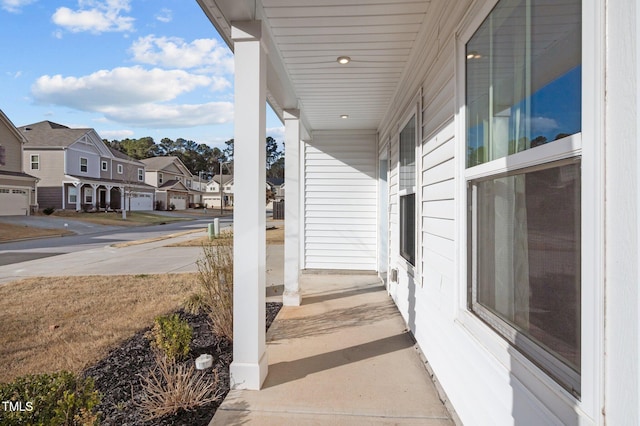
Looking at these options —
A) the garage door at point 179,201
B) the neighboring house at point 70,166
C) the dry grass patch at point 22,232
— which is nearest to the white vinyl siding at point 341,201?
the dry grass patch at point 22,232

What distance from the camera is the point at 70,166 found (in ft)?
76.6

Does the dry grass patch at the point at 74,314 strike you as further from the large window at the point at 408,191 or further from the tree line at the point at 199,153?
the tree line at the point at 199,153

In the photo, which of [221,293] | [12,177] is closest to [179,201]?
[12,177]

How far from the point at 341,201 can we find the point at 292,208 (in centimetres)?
204

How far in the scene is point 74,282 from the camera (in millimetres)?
6293

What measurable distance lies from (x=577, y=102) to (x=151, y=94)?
122 feet

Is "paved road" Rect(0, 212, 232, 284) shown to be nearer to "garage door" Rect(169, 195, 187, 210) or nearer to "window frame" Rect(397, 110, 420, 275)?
"window frame" Rect(397, 110, 420, 275)

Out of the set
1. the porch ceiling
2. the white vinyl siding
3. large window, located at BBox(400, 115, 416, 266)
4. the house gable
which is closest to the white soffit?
the porch ceiling

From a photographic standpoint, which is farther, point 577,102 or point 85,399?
point 85,399

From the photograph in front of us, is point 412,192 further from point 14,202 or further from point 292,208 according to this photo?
point 14,202
